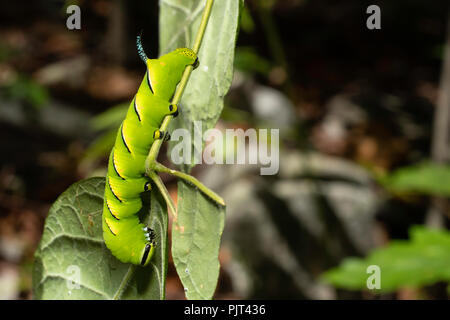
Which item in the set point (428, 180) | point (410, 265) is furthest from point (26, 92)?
point (410, 265)

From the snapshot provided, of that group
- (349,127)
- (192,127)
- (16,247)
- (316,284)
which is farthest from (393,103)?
(192,127)

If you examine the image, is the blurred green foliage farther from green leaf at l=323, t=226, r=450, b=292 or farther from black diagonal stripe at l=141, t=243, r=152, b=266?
black diagonal stripe at l=141, t=243, r=152, b=266

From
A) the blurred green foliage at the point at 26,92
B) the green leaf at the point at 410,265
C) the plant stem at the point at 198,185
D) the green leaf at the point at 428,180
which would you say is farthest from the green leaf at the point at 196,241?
the blurred green foliage at the point at 26,92

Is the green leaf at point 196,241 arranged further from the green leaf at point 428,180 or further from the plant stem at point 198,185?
the green leaf at point 428,180

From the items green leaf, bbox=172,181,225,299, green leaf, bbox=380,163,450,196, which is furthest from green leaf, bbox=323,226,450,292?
green leaf, bbox=172,181,225,299

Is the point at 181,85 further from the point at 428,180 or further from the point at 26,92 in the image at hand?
the point at 26,92

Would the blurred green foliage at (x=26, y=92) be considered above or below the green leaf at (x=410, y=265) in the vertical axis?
above
